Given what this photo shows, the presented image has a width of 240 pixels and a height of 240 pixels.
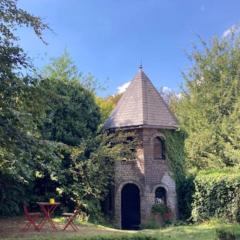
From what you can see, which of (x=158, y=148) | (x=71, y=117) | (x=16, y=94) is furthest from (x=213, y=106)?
(x=16, y=94)

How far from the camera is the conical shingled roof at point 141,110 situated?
1024 inches

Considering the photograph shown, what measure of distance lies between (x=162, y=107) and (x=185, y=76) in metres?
8.81

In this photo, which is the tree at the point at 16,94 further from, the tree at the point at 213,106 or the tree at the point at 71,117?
the tree at the point at 213,106

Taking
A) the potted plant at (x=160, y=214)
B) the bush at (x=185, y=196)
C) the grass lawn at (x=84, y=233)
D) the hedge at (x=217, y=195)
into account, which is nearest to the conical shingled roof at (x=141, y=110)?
the bush at (x=185, y=196)

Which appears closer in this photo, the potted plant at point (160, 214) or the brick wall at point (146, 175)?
the potted plant at point (160, 214)

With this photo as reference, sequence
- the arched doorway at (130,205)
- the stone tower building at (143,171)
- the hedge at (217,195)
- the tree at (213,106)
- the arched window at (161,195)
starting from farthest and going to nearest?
the tree at (213,106) < the arched doorway at (130,205) < the arched window at (161,195) < the stone tower building at (143,171) < the hedge at (217,195)

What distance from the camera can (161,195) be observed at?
25797 millimetres

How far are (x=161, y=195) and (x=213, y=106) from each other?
406 inches

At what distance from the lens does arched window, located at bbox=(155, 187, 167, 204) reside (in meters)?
25.6

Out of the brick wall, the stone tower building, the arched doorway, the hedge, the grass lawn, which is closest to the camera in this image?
the grass lawn

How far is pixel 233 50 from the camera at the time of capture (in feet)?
110

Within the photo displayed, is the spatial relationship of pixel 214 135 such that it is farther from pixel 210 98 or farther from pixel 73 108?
pixel 73 108

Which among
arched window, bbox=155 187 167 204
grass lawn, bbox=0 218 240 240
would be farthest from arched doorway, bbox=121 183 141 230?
grass lawn, bbox=0 218 240 240

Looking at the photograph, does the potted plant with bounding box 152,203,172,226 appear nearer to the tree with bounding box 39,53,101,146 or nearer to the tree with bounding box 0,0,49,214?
the tree with bounding box 39,53,101,146
